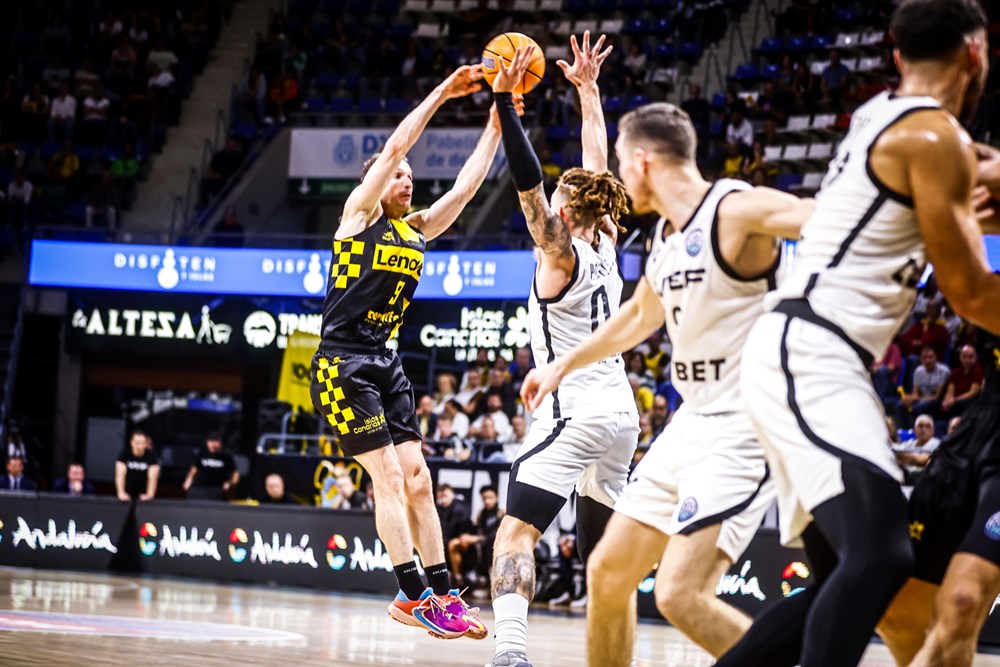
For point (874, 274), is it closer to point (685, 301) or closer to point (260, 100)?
point (685, 301)

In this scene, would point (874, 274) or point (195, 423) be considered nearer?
point (874, 274)

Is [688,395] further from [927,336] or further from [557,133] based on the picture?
[557,133]

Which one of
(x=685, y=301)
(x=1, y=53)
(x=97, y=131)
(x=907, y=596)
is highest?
(x=1, y=53)

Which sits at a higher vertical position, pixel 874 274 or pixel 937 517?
pixel 874 274

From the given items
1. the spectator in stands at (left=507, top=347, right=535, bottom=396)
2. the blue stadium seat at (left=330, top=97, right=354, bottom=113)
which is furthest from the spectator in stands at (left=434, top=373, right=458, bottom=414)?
the blue stadium seat at (left=330, top=97, right=354, bottom=113)

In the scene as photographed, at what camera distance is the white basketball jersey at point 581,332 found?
629 centimetres

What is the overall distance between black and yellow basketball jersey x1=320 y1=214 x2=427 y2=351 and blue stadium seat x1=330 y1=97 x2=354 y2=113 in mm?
15790

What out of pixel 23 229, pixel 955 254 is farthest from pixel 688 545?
pixel 23 229

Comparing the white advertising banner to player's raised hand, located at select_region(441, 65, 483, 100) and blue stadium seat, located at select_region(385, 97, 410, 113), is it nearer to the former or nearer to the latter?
blue stadium seat, located at select_region(385, 97, 410, 113)

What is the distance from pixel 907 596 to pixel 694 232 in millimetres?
1317

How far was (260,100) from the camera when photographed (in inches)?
931

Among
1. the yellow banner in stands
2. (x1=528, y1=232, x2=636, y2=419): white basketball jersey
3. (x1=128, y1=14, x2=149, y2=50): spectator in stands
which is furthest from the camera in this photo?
(x1=128, y1=14, x2=149, y2=50): spectator in stands

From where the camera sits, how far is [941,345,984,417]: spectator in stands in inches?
509

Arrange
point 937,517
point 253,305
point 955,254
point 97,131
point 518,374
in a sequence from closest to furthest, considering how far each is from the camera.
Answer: point 955,254
point 937,517
point 518,374
point 253,305
point 97,131
